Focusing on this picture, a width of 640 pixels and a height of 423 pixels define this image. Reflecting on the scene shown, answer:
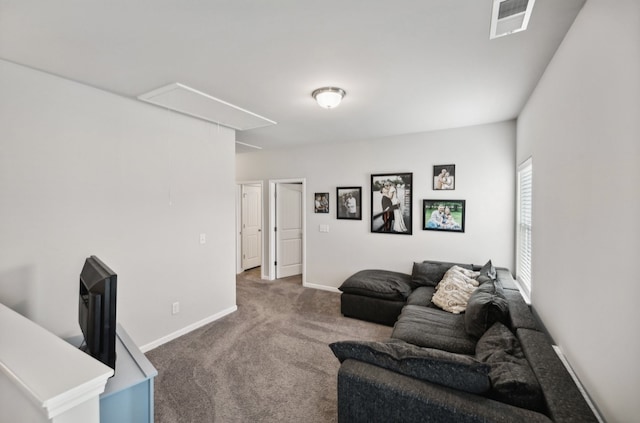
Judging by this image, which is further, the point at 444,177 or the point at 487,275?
the point at 444,177

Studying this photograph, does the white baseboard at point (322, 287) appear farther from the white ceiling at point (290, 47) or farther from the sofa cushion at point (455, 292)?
the white ceiling at point (290, 47)

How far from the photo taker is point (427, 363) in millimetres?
1438

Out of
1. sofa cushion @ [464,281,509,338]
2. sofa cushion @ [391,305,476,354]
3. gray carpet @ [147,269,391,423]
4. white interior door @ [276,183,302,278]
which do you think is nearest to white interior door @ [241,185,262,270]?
white interior door @ [276,183,302,278]

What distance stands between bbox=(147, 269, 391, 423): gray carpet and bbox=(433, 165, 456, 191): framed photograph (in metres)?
2.07

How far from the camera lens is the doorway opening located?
5621mm

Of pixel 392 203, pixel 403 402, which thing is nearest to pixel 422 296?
pixel 392 203

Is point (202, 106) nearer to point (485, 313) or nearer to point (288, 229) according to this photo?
point (485, 313)

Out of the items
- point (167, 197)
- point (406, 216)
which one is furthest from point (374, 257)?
point (167, 197)

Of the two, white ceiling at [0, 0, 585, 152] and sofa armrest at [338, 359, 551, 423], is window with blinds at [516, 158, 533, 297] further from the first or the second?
sofa armrest at [338, 359, 551, 423]

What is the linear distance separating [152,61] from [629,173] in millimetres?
2704

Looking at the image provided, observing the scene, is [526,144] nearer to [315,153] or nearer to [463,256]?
[463,256]

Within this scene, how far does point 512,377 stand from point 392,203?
3224 mm

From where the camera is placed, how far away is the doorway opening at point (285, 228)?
5621 mm

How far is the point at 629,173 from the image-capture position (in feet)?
3.51
